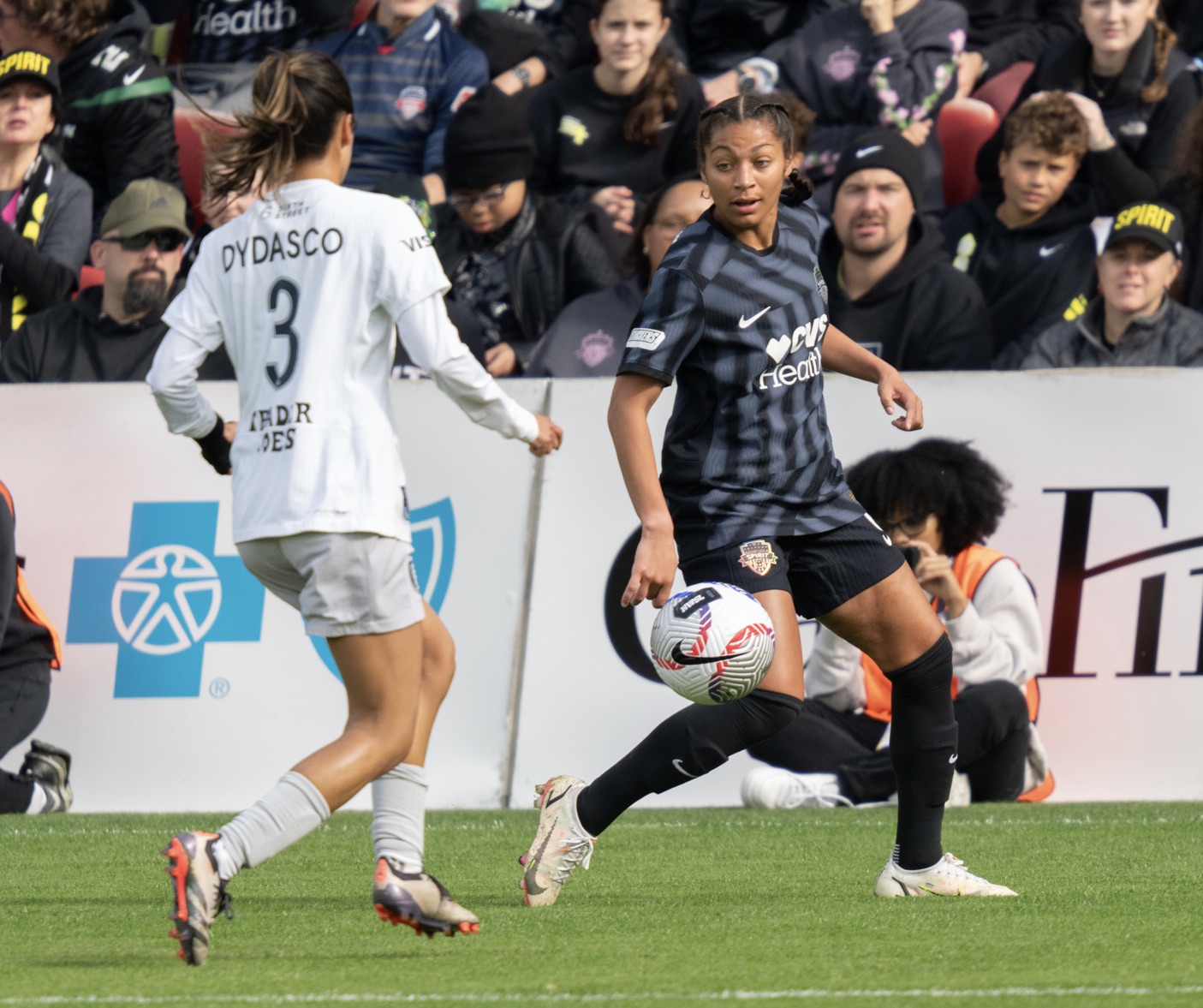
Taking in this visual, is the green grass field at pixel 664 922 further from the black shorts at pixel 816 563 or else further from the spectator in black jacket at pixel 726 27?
the spectator in black jacket at pixel 726 27

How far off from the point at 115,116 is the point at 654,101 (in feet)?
10.4

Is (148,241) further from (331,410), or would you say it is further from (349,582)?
(349,582)

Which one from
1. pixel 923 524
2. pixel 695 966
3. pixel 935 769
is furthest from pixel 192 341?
pixel 923 524

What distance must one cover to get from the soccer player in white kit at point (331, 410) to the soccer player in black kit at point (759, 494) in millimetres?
655

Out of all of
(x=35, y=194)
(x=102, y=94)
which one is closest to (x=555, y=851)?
(x=35, y=194)

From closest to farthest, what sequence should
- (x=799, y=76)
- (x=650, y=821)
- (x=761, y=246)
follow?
(x=761, y=246) → (x=650, y=821) → (x=799, y=76)

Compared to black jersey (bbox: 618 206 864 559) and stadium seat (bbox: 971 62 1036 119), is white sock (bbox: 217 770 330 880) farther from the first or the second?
stadium seat (bbox: 971 62 1036 119)

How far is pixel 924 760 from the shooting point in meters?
4.93

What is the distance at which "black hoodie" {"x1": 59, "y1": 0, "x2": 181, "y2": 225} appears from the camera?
35.5 ft

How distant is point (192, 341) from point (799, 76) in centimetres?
687

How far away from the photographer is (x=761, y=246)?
486cm

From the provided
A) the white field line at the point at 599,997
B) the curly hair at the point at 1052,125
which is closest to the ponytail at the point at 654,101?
the curly hair at the point at 1052,125

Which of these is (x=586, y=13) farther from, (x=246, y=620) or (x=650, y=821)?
(x=650, y=821)

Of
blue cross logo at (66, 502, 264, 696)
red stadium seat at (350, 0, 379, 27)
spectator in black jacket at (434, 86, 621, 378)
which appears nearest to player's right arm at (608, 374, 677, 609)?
blue cross logo at (66, 502, 264, 696)
